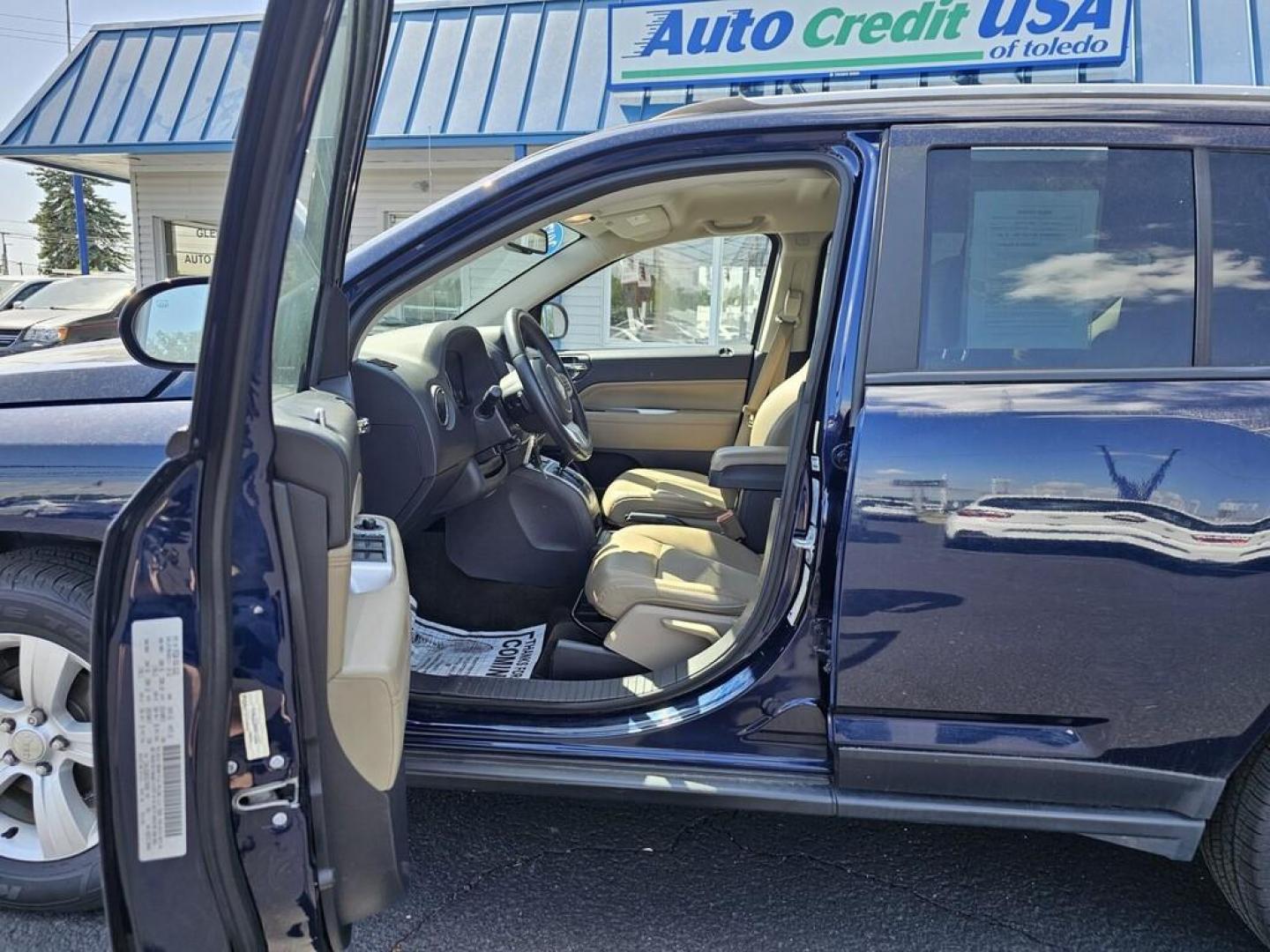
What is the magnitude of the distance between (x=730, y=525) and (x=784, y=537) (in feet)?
3.93

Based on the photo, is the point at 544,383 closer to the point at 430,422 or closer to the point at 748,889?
the point at 430,422

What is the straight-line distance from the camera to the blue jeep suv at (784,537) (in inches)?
52.4

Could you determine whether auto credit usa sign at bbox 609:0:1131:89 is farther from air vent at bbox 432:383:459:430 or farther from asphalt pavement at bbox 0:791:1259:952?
asphalt pavement at bbox 0:791:1259:952

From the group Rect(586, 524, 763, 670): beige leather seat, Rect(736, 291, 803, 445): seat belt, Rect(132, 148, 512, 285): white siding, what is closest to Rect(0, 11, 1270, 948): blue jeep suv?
Rect(586, 524, 763, 670): beige leather seat

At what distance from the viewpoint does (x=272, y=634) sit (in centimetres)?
137

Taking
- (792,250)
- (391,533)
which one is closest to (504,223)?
(391,533)

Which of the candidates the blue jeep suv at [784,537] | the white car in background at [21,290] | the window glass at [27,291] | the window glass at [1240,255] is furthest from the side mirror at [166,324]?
the window glass at [27,291]

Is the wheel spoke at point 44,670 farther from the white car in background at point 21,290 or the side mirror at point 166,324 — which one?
the white car in background at point 21,290

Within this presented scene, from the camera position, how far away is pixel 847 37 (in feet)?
21.9

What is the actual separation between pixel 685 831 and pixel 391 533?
1.15 metres

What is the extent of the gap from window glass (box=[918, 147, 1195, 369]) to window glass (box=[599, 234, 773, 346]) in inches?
73.8

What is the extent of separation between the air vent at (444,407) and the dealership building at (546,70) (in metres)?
1.80

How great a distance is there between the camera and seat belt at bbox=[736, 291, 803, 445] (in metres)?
3.75

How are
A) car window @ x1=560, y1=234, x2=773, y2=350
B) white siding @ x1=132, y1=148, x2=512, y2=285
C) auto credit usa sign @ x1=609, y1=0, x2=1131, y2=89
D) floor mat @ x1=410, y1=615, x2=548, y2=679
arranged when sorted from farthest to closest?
white siding @ x1=132, y1=148, x2=512, y2=285
auto credit usa sign @ x1=609, y1=0, x2=1131, y2=89
car window @ x1=560, y1=234, x2=773, y2=350
floor mat @ x1=410, y1=615, x2=548, y2=679
